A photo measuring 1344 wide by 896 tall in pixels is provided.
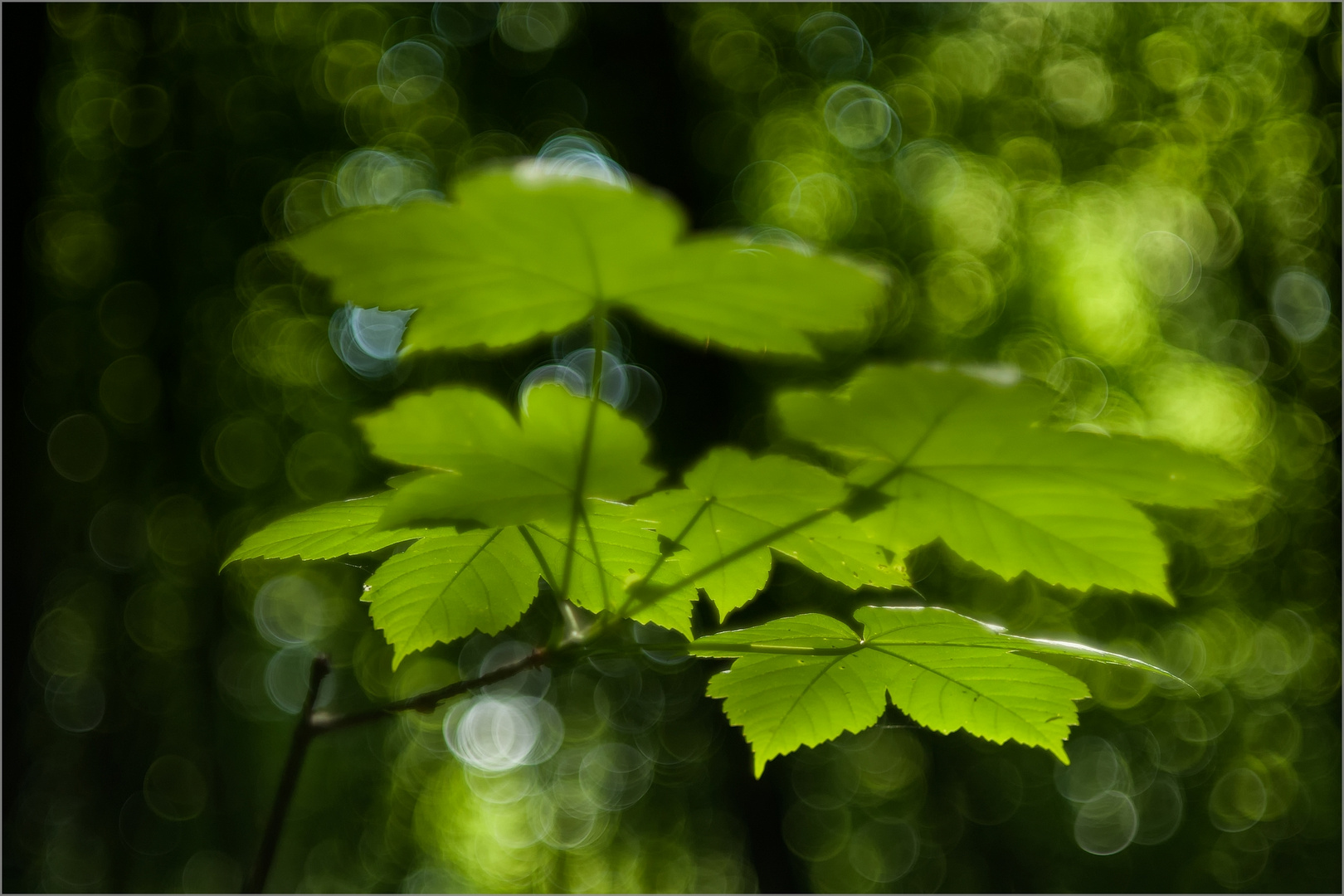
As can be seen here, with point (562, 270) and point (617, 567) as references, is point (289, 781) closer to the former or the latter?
point (617, 567)

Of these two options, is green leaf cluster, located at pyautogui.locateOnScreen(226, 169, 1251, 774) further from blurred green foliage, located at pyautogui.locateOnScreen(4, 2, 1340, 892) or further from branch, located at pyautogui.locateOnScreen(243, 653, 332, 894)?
blurred green foliage, located at pyautogui.locateOnScreen(4, 2, 1340, 892)

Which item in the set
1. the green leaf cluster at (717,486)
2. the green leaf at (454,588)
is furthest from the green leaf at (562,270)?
the green leaf at (454,588)

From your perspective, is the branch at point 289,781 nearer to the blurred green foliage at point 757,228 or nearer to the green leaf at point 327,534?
the green leaf at point 327,534

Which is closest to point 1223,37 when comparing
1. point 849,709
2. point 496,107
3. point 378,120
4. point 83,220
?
point 496,107

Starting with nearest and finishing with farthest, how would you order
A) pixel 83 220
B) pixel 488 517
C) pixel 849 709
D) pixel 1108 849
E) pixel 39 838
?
pixel 488 517 < pixel 849 709 < pixel 39 838 < pixel 83 220 < pixel 1108 849

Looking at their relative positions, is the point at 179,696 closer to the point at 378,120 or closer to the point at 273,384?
the point at 273,384

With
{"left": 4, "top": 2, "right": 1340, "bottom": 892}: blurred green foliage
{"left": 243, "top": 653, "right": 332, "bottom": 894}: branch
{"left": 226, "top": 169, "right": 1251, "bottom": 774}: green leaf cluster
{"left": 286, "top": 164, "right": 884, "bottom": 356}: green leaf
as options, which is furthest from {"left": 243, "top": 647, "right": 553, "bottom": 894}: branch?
{"left": 4, "top": 2, "right": 1340, "bottom": 892}: blurred green foliage
